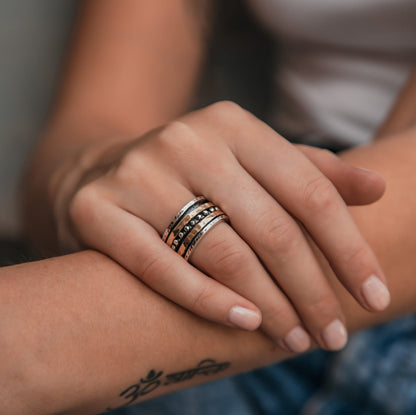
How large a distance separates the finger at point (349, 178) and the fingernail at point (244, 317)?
0.18 m

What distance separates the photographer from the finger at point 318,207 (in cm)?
59

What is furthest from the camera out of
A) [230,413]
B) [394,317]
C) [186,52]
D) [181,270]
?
[186,52]

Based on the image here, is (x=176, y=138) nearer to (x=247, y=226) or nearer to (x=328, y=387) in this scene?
(x=247, y=226)

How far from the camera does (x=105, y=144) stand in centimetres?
85

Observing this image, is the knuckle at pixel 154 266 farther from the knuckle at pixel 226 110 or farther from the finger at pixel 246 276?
the knuckle at pixel 226 110

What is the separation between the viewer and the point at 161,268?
0.59 m

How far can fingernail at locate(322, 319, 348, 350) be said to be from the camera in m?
0.62

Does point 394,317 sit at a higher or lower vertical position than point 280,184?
lower

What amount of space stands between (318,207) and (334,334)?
0.50 ft

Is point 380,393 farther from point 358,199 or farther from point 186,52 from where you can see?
point 186,52

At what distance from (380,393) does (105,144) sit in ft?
1.87

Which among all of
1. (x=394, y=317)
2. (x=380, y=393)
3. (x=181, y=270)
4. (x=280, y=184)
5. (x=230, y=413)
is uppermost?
(x=280, y=184)

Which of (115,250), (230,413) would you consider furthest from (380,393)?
(115,250)

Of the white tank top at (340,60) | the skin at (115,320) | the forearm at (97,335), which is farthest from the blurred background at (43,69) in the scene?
the forearm at (97,335)
